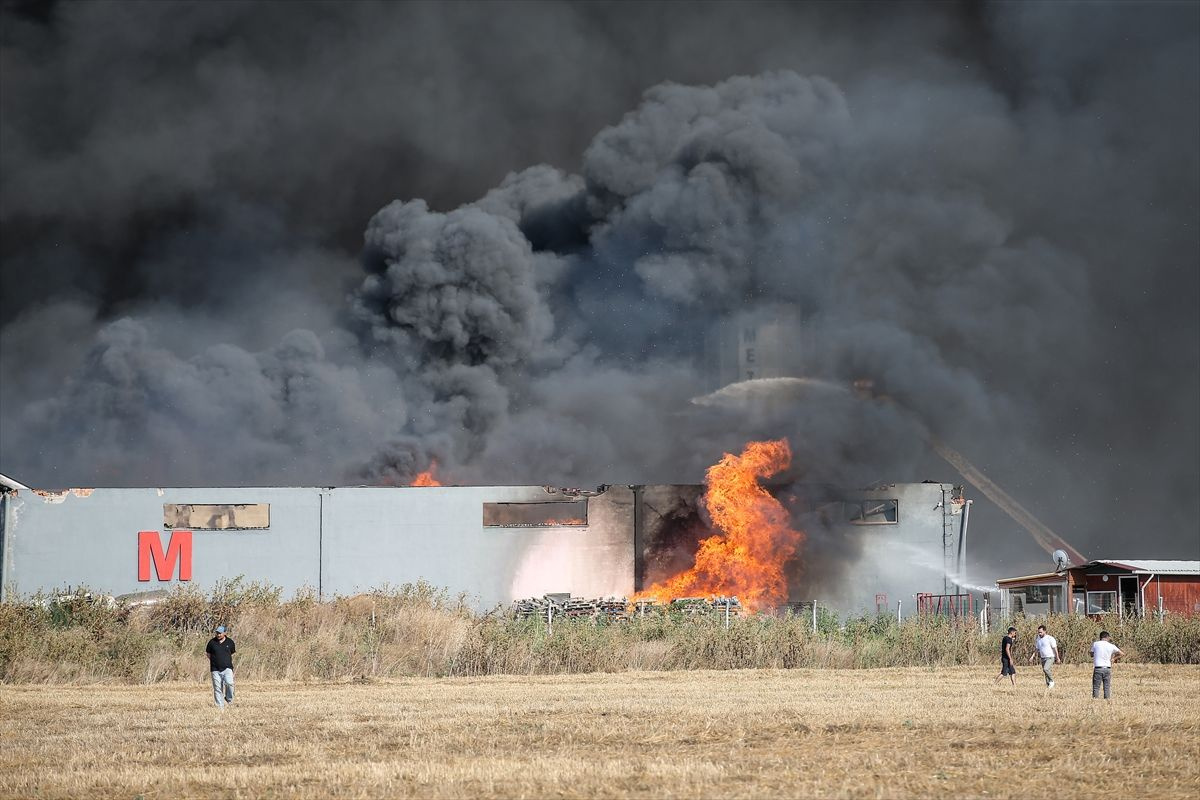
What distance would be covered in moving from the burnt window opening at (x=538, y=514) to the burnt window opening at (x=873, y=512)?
10352 millimetres

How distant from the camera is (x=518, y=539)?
51.7m

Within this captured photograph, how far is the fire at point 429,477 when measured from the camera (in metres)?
60.5

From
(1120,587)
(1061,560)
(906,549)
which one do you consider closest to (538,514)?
(906,549)

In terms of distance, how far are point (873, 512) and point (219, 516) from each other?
24.9 meters

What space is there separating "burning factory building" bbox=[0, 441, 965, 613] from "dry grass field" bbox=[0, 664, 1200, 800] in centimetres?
2237

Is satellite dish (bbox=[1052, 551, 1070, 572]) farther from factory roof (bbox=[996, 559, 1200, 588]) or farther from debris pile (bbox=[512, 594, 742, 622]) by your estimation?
debris pile (bbox=[512, 594, 742, 622])

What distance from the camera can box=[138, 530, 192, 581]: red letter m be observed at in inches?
1939

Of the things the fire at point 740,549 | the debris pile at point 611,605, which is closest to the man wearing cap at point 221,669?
the debris pile at point 611,605

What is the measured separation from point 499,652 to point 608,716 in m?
10.2

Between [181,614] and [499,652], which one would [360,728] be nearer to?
[499,652]

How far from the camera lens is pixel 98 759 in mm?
17062

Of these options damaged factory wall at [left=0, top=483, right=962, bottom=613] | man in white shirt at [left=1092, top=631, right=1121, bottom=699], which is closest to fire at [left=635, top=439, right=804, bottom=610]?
damaged factory wall at [left=0, top=483, right=962, bottom=613]

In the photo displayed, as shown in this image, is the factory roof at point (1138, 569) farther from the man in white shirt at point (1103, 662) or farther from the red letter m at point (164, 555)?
the red letter m at point (164, 555)

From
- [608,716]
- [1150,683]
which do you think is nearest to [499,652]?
[608,716]
